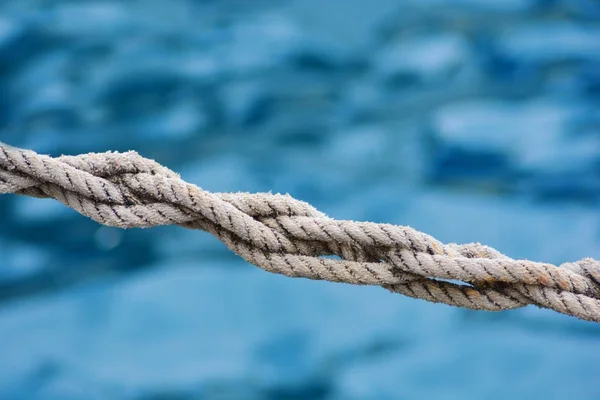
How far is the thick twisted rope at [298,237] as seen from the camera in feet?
3.05

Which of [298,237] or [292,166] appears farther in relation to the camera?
[292,166]

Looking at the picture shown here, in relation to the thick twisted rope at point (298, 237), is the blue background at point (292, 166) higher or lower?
higher

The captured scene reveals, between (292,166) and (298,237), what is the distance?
2.69 m

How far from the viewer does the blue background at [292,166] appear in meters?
3.04

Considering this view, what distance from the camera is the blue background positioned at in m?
3.04

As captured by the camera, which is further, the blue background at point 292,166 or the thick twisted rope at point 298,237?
the blue background at point 292,166

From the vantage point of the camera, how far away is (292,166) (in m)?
3.64

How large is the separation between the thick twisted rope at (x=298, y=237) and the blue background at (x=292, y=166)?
208cm

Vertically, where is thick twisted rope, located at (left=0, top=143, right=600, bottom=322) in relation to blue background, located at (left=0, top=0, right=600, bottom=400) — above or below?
below

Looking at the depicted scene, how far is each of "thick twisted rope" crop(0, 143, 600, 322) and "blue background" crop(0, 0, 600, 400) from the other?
2.08 metres

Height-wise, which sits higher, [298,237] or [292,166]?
[292,166]

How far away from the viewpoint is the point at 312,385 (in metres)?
3.02

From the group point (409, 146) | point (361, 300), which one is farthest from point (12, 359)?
point (409, 146)

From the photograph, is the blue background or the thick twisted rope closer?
the thick twisted rope
